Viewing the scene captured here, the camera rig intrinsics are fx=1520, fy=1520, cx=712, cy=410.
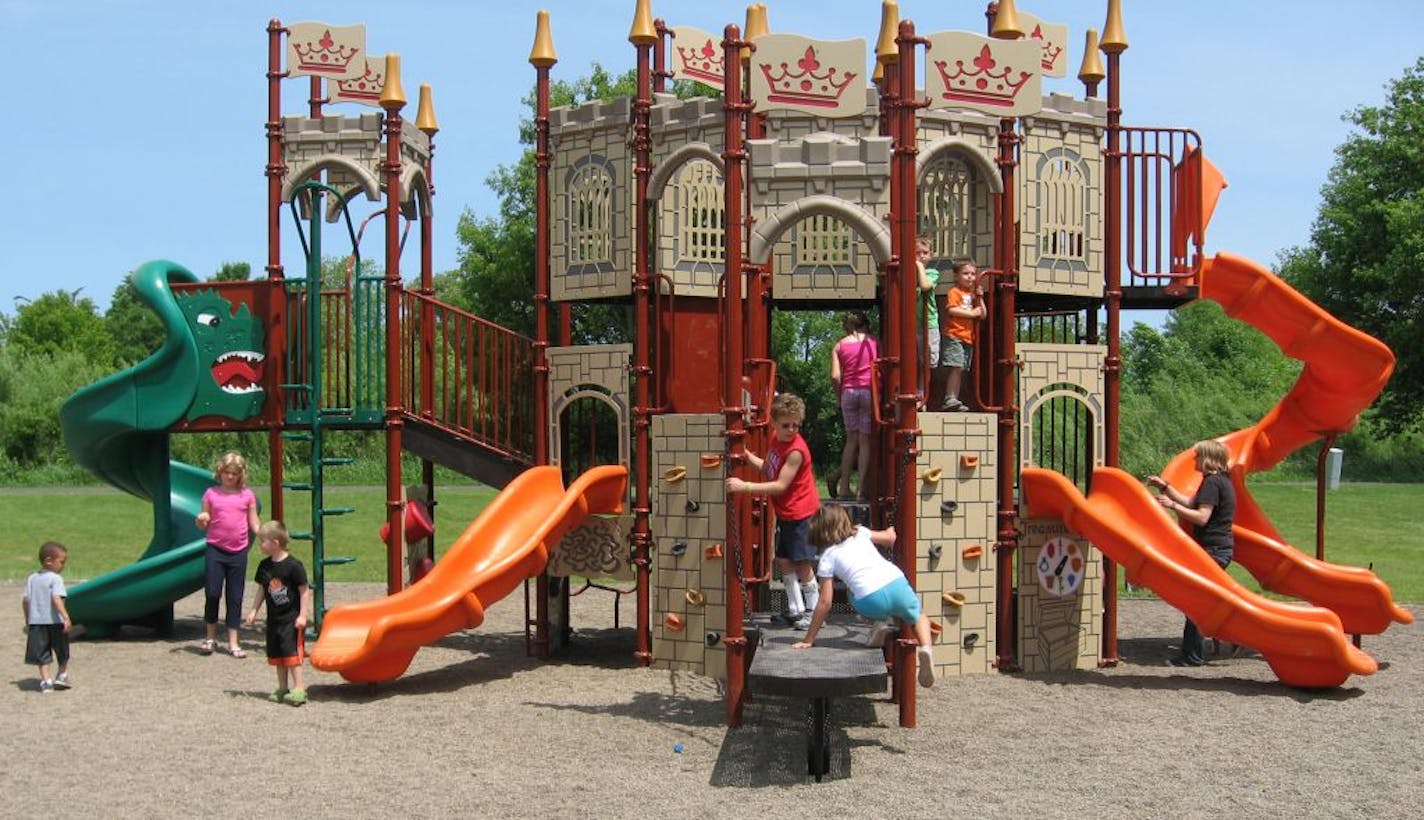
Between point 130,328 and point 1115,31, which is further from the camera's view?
point 130,328

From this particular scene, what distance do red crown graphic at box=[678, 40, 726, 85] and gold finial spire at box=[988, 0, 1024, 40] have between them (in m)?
3.61

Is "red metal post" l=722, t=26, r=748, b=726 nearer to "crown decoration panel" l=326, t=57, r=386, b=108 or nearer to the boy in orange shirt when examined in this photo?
the boy in orange shirt

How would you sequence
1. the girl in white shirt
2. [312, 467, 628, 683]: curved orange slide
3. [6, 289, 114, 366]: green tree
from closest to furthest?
the girl in white shirt, [312, 467, 628, 683]: curved orange slide, [6, 289, 114, 366]: green tree

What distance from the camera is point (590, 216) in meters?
13.8

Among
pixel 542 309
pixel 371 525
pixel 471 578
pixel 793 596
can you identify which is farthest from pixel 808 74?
pixel 371 525

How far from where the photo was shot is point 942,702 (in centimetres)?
1106

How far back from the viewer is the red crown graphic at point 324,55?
606 inches

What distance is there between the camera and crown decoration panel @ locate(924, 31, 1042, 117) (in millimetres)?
11023

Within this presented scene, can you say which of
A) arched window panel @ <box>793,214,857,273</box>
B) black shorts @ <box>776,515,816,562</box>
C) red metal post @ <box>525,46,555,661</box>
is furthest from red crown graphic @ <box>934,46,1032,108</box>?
red metal post @ <box>525,46,555,661</box>

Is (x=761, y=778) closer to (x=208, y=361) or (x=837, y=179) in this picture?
(x=837, y=179)

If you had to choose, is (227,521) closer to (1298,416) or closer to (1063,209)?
(1063,209)

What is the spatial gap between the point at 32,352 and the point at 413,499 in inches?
2223

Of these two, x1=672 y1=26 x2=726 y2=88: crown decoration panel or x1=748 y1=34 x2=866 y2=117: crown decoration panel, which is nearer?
x1=748 y1=34 x2=866 y2=117: crown decoration panel

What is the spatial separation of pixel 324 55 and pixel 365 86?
0.52 meters
